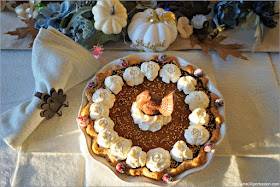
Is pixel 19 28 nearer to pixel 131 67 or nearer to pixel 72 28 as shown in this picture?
pixel 72 28

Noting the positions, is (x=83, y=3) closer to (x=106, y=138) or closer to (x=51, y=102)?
(x=51, y=102)

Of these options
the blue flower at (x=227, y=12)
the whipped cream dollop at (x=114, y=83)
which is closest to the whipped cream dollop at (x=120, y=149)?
the whipped cream dollop at (x=114, y=83)

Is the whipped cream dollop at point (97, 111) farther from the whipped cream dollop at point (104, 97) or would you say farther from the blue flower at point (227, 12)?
the blue flower at point (227, 12)

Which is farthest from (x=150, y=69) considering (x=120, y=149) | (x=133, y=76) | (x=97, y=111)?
(x=120, y=149)

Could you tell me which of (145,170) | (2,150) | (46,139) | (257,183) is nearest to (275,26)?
(257,183)

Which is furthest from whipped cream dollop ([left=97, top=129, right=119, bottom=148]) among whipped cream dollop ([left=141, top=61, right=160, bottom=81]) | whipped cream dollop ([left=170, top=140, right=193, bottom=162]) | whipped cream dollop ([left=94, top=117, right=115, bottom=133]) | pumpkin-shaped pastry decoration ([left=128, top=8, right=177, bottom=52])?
pumpkin-shaped pastry decoration ([left=128, top=8, right=177, bottom=52])

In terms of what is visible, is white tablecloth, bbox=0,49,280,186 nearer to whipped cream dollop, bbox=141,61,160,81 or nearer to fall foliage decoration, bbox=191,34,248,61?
fall foliage decoration, bbox=191,34,248,61
